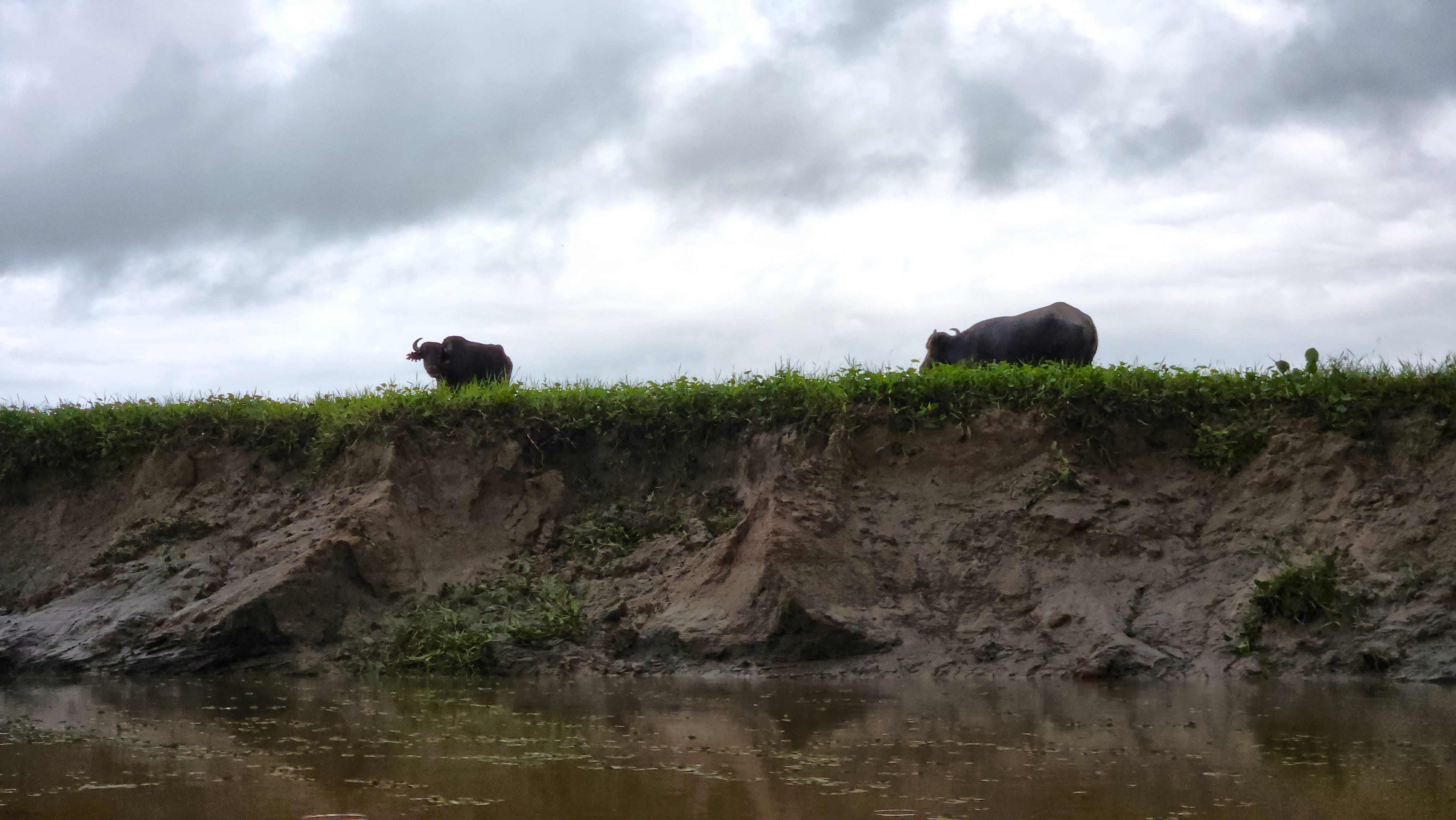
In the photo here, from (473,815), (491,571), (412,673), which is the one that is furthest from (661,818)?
(491,571)

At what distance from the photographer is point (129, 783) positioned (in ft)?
12.8

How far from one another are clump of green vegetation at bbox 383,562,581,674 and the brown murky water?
893 millimetres

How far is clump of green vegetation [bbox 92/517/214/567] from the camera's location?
9023 millimetres

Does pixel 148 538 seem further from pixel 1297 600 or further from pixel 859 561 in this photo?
pixel 1297 600

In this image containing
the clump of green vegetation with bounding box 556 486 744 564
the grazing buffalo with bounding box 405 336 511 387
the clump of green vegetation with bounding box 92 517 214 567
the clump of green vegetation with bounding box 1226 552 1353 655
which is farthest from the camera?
the grazing buffalo with bounding box 405 336 511 387

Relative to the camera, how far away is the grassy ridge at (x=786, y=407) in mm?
7938

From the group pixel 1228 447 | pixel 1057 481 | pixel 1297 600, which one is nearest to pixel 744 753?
pixel 1057 481

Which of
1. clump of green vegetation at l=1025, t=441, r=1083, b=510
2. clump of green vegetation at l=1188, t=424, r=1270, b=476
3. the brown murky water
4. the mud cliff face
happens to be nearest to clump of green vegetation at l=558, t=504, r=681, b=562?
the mud cliff face

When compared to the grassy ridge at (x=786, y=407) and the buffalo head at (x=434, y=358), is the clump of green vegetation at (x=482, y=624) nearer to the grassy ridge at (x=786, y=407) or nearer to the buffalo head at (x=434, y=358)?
the grassy ridge at (x=786, y=407)

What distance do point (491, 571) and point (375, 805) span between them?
4880 mm

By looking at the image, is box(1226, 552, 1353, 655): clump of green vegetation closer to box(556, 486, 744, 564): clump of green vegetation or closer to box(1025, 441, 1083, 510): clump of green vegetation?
box(1025, 441, 1083, 510): clump of green vegetation

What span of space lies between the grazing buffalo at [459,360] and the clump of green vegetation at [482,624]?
4180 millimetres

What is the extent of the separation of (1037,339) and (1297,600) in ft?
14.1

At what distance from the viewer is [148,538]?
9.13m
